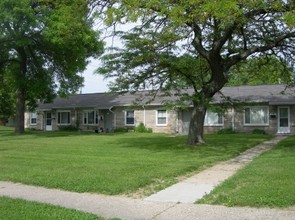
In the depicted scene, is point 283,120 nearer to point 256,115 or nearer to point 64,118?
point 256,115

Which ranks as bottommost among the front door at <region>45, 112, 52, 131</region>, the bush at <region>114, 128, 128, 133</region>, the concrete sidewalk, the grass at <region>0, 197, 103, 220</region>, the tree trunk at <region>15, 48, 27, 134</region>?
the grass at <region>0, 197, 103, 220</region>

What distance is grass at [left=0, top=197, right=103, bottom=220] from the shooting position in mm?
7133

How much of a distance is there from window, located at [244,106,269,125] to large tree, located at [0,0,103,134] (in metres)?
12.4

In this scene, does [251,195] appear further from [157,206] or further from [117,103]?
[117,103]

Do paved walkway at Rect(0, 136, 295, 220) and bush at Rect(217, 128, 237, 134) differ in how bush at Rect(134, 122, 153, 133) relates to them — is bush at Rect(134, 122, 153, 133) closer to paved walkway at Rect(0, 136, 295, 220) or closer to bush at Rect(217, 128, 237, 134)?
bush at Rect(217, 128, 237, 134)

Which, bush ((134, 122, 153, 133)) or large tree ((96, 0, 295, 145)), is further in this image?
bush ((134, 122, 153, 133))

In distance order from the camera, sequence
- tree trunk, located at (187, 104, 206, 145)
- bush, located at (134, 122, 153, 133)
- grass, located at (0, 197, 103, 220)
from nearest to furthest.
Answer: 1. grass, located at (0, 197, 103, 220)
2. tree trunk, located at (187, 104, 206, 145)
3. bush, located at (134, 122, 153, 133)

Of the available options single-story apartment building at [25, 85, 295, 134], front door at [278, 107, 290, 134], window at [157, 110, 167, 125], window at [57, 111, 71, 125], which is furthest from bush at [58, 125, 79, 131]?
front door at [278, 107, 290, 134]

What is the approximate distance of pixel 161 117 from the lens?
118 ft

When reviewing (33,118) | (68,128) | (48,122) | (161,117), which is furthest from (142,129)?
(33,118)

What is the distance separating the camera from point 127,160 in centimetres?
1445

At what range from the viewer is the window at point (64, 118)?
141 feet

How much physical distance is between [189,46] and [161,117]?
52.6 feet

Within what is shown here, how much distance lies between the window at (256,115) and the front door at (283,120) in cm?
100
